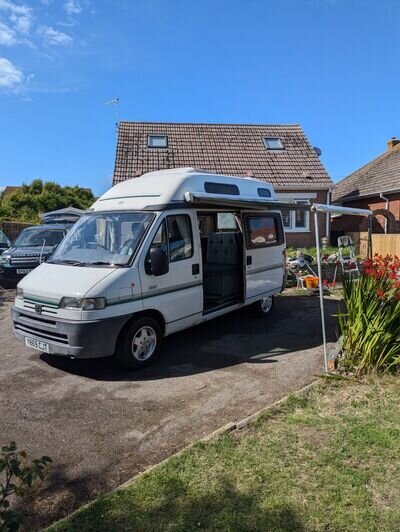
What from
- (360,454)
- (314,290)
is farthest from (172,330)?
(314,290)

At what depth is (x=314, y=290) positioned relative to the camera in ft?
37.9

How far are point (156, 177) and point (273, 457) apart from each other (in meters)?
4.41

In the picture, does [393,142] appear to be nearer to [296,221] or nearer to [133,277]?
[296,221]

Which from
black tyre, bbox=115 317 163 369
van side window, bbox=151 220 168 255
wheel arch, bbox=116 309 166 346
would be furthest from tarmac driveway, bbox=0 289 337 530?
van side window, bbox=151 220 168 255

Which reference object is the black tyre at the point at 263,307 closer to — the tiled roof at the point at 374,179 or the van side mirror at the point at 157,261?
the van side mirror at the point at 157,261

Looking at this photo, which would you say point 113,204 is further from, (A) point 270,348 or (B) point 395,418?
(B) point 395,418

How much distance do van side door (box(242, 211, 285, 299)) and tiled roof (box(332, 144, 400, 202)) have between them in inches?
497

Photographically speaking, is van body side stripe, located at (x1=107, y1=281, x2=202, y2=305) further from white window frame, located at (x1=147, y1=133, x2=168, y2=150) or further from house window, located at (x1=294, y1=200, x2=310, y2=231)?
white window frame, located at (x1=147, y1=133, x2=168, y2=150)

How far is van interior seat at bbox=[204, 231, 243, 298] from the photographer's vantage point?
7535mm

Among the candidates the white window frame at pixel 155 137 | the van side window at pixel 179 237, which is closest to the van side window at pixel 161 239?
the van side window at pixel 179 237

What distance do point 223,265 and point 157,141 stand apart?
14454 mm

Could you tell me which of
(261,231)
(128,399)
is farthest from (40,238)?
(128,399)

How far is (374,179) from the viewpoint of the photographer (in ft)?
73.0

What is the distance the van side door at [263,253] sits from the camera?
779cm
